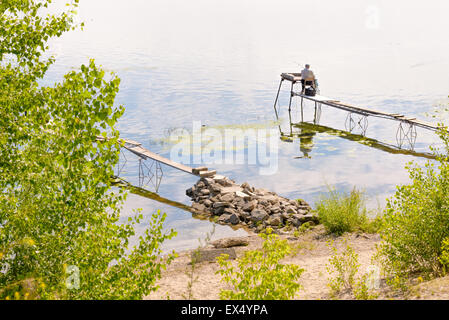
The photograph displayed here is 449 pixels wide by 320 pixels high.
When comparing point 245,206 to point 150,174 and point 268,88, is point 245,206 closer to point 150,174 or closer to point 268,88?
point 150,174

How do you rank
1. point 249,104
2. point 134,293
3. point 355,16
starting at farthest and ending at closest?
point 355,16, point 249,104, point 134,293

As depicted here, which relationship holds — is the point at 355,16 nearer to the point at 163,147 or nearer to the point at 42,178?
the point at 163,147

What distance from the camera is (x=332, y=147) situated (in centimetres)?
2173

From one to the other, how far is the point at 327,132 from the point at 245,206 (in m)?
11.2

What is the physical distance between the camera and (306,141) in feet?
74.7

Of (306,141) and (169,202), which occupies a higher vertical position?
(306,141)

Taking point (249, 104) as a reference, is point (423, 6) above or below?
above

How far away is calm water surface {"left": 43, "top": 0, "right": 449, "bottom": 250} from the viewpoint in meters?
17.4

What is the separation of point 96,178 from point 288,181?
12363 millimetres

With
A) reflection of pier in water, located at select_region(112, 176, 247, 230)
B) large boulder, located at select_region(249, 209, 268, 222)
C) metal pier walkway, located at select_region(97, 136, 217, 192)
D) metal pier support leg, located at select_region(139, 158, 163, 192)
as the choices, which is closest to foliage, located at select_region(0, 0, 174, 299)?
large boulder, located at select_region(249, 209, 268, 222)

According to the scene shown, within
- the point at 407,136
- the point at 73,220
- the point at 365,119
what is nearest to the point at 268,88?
the point at 365,119

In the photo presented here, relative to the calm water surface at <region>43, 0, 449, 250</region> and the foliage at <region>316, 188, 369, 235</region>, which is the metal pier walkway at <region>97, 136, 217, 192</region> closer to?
the calm water surface at <region>43, 0, 449, 250</region>

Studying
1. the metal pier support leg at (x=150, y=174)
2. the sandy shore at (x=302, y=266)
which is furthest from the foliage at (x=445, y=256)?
the metal pier support leg at (x=150, y=174)

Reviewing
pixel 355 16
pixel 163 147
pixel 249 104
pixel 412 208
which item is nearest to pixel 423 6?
pixel 355 16
